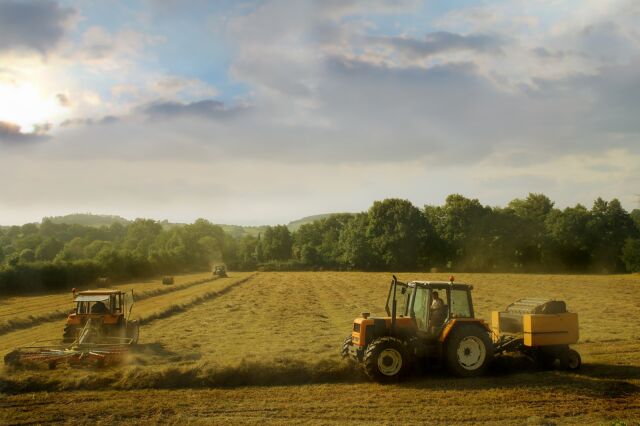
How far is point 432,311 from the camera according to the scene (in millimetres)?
10742

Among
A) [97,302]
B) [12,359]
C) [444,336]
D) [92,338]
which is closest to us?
[444,336]

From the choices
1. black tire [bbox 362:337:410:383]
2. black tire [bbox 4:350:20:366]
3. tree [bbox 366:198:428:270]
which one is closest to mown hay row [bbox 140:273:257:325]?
black tire [bbox 4:350:20:366]

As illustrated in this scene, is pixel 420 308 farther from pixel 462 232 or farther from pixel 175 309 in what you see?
pixel 462 232

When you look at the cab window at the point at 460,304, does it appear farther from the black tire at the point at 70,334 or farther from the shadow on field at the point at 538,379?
the black tire at the point at 70,334

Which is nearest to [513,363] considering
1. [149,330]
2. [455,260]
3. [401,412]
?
[401,412]

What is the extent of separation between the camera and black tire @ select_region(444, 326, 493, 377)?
10.5 meters

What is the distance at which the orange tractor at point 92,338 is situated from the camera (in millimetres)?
11594

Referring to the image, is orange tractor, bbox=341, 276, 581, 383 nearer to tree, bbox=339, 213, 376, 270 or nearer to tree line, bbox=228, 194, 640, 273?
tree line, bbox=228, 194, 640, 273

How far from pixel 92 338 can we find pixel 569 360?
38.0 ft

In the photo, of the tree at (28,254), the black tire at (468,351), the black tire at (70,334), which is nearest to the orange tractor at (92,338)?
the black tire at (70,334)

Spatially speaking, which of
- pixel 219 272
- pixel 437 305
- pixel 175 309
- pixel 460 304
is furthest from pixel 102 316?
pixel 219 272

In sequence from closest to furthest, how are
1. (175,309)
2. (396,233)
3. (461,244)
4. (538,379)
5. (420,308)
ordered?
(538,379) < (420,308) < (175,309) < (461,244) < (396,233)

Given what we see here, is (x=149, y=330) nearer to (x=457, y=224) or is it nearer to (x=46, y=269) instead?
Result: (x=46, y=269)

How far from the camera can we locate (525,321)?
1122cm
